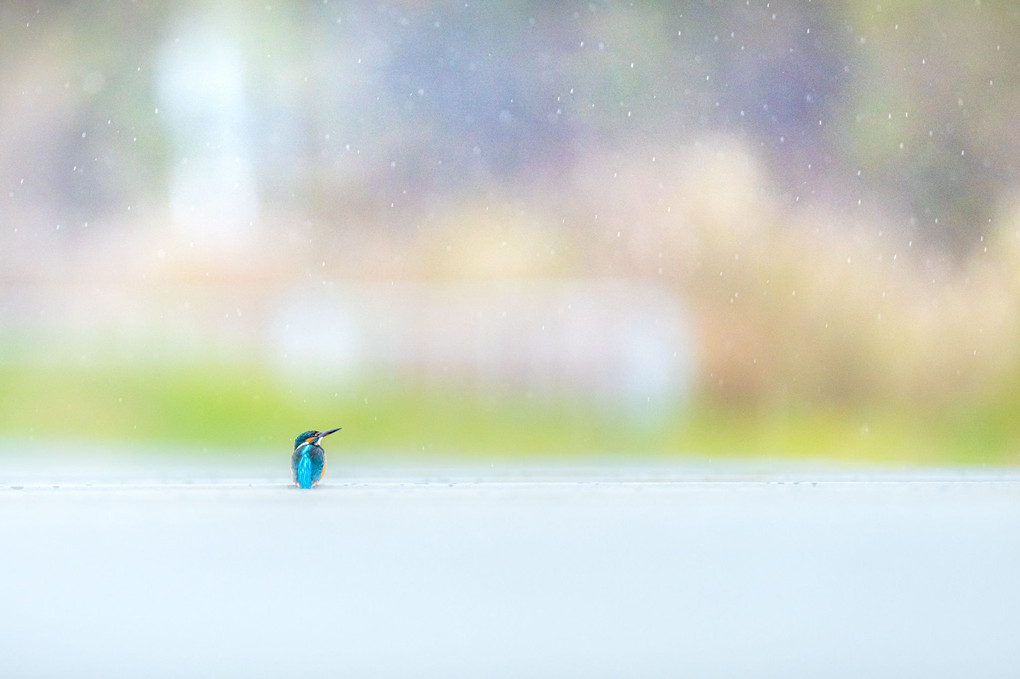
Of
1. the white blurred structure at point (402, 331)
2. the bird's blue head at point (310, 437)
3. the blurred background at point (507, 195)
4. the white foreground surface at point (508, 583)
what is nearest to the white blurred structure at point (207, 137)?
the blurred background at point (507, 195)

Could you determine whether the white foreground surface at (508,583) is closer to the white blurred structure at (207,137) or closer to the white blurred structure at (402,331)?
the white blurred structure at (402,331)

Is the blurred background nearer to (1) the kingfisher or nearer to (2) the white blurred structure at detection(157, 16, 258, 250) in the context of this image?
(2) the white blurred structure at detection(157, 16, 258, 250)

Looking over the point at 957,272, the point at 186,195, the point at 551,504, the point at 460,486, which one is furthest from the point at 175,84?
the point at 957,272

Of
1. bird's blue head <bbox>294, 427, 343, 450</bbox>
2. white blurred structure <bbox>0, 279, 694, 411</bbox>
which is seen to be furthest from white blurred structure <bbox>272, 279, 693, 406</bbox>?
bird's blue head <bbox>294, 427, 343, 450</bbox>

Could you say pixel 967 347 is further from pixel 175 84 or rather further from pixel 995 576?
pixel 175 84

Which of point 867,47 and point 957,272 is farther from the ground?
point 867,47

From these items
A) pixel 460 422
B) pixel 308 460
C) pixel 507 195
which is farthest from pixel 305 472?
pixel 507 195
